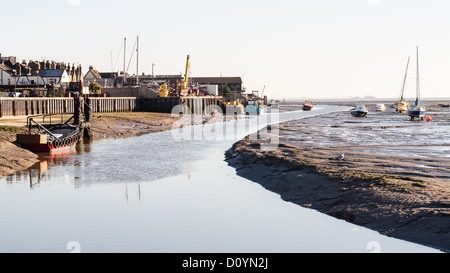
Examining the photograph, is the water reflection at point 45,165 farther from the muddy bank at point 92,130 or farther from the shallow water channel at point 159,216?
the muddy bank at point 92,130

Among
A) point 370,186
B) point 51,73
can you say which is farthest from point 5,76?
point 370,186

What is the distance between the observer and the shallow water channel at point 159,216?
1387cm

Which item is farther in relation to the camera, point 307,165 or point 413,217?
point 307,165

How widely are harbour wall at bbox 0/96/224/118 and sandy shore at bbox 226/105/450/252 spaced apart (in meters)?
32.2

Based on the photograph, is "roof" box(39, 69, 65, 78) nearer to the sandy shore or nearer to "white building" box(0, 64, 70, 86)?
"white building" box(0, 64, 70, 86)

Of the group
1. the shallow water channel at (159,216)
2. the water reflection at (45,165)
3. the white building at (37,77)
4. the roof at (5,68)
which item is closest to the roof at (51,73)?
the white building at (37,77)

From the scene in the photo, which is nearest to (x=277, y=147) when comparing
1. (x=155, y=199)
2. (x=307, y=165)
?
(x=307, y=165)

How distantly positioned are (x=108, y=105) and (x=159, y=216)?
204ft

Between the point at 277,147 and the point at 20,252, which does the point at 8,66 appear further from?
the point at 20,252

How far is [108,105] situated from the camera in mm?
77188

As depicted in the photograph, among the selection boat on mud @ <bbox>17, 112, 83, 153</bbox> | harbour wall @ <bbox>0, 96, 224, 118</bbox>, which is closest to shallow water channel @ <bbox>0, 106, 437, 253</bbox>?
boat on mud @ <bbox>17, 112, 83, 153</bbox>
